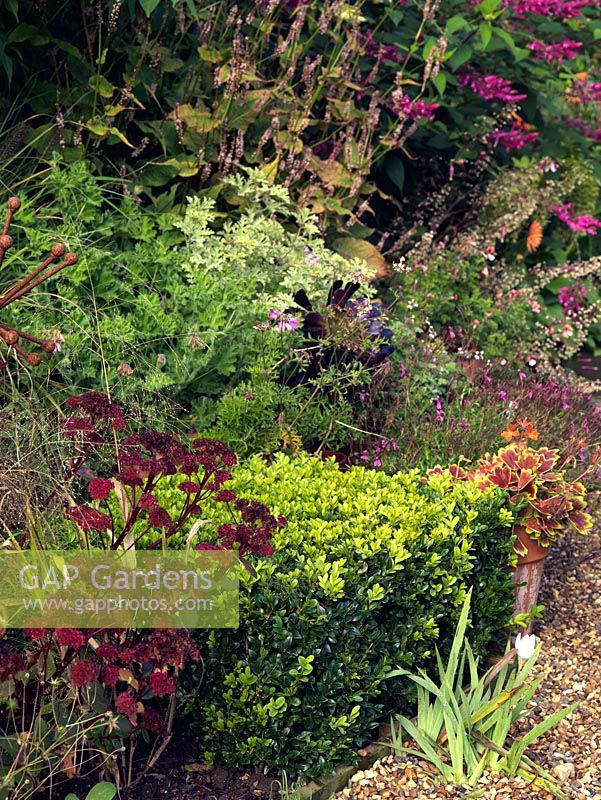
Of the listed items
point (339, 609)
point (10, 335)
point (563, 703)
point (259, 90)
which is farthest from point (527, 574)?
point (259, 90)

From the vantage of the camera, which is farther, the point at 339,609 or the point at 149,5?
the point at 149,5

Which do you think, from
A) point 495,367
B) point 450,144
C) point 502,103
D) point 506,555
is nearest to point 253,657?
point 506,555

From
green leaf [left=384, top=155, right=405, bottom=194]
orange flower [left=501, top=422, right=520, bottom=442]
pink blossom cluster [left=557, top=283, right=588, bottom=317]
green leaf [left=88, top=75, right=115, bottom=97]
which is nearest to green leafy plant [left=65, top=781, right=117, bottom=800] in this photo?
orange flower [left=501, top=422, right=520, bottom=442]

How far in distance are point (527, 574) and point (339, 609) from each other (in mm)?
1128

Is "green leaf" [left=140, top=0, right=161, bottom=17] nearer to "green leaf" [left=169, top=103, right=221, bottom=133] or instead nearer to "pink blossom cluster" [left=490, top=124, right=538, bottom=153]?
"green leaf" [left=169, top=103, right=221, bottom=133]

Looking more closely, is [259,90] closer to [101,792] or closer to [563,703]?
[563,703]

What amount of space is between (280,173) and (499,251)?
87.7 inches

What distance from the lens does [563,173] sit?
7918mm

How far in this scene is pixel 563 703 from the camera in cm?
354

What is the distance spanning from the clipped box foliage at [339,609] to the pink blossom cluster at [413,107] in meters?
2.90

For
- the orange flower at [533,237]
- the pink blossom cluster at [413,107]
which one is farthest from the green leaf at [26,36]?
the orange flower at [533,237]

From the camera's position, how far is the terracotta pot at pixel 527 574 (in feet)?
12.3

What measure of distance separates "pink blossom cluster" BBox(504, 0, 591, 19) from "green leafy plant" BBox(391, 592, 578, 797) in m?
4.33

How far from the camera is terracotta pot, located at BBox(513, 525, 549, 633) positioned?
376 cm
